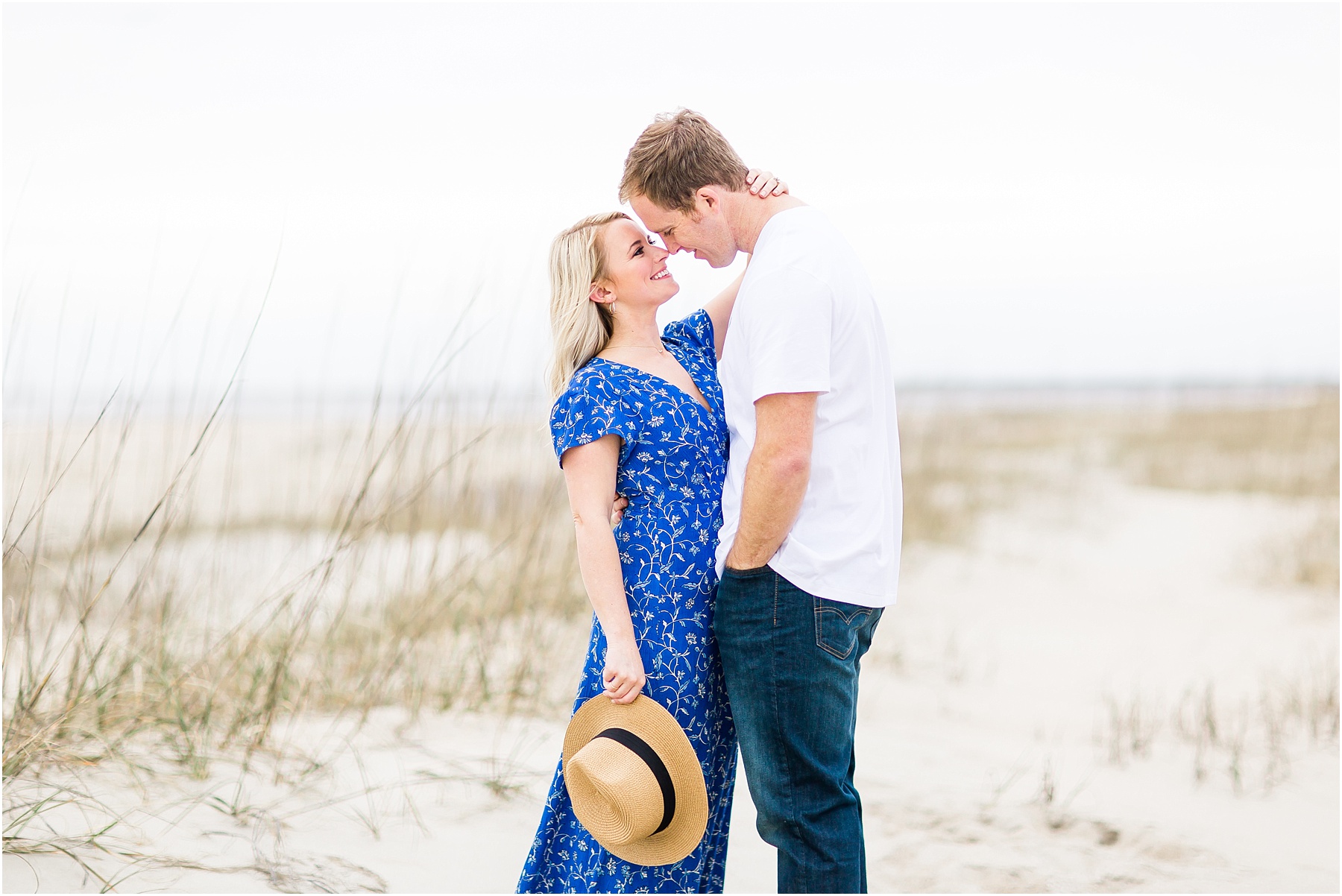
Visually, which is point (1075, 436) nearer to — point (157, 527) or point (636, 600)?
point (157, 527)

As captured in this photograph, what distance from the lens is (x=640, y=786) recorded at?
201cm

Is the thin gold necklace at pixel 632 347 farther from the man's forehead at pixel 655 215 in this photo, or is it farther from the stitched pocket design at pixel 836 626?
the stitched pocket design at pixel 836 626

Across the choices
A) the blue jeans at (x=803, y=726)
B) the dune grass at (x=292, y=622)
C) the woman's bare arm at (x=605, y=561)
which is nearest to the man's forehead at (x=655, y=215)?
the woman's bare arm at (x=605, y=561)

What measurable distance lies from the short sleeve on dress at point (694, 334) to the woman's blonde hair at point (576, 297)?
26 cm

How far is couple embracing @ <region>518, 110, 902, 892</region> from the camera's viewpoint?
191 cm

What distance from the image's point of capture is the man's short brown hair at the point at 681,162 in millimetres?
2084

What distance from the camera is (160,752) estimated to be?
10.3 ft

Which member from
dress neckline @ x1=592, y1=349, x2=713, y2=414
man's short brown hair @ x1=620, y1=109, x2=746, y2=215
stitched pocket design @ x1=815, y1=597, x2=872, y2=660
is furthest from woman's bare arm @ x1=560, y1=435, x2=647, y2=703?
man's short brown hair @ x1=620, y1=109, x2=746, y2=215

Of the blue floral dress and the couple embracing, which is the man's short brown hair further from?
the blue floral dress

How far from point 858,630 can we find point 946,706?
347 cm

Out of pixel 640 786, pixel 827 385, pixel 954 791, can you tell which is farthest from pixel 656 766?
pixel 954 791

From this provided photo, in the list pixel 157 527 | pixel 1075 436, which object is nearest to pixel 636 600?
pixel 157 527

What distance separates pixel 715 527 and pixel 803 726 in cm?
48

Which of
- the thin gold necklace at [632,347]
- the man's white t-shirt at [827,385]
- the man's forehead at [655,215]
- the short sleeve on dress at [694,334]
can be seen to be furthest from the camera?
the short sleeve on dress at [694,334]
